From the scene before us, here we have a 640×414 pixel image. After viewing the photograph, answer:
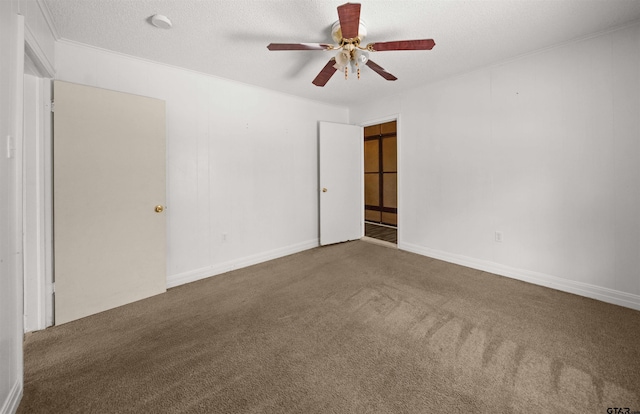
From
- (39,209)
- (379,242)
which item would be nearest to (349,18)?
(39,209)

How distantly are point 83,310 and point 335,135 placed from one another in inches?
155

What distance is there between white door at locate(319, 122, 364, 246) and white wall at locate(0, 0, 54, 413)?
345cm

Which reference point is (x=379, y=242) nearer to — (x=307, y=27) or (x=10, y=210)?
(x=307, y=27)

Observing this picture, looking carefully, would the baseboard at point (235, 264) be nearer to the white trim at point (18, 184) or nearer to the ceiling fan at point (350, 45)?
the white trim at point (18, 184)

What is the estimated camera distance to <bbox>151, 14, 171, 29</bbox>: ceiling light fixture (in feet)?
7.07

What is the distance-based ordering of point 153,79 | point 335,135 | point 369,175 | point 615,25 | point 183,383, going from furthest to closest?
point 369,175 → point 335,135 → point 153,79 → point 615,25 → point 183,383

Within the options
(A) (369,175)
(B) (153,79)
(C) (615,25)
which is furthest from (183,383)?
(A) (369,175)

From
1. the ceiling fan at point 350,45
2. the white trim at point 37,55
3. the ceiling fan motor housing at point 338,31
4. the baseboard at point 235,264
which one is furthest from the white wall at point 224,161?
the ceiling fan motor housing at point 338,31

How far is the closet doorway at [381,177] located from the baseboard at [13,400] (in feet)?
17.2

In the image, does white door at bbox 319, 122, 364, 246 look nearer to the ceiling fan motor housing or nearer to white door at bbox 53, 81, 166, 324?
the ceiling fan motor housing

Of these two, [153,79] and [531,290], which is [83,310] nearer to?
[153,79]

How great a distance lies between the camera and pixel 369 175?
691 centimetres

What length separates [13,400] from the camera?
4.55ft

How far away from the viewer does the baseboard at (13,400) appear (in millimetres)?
1309
